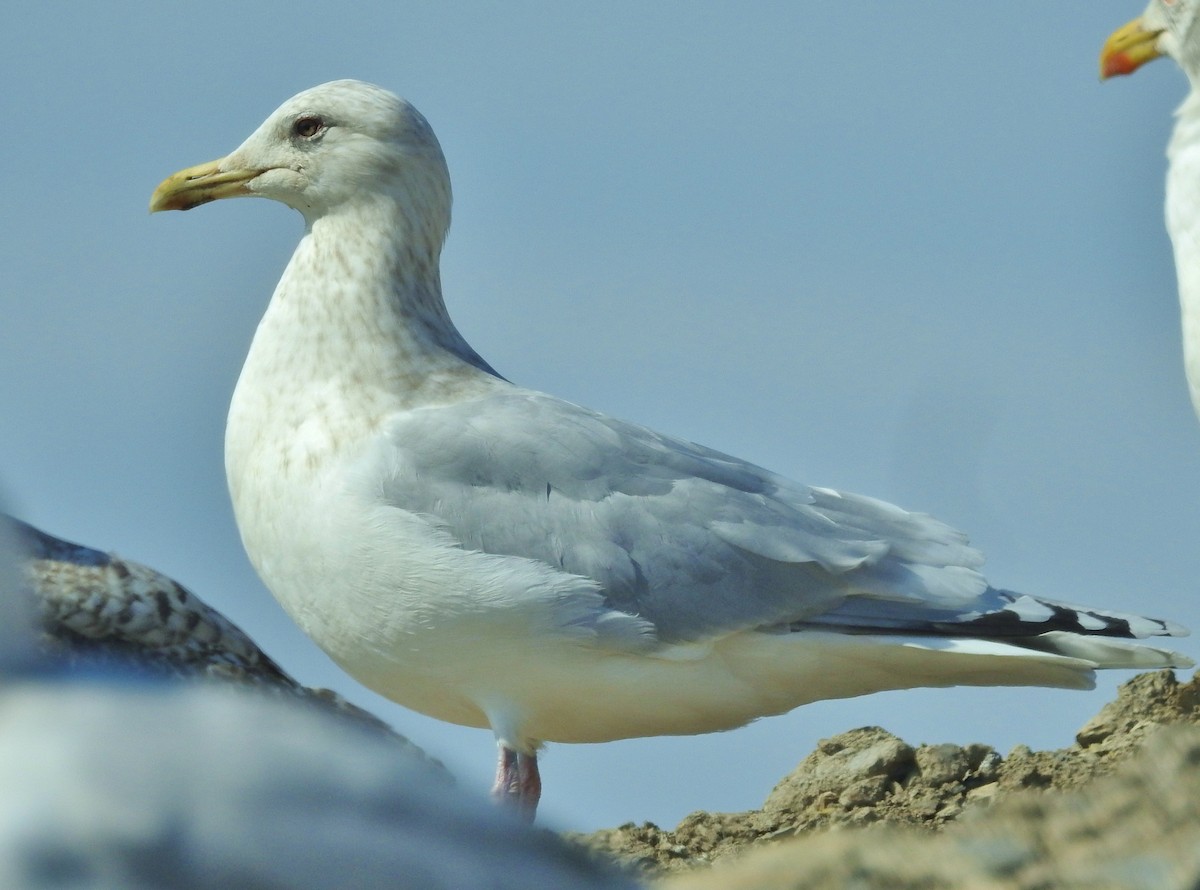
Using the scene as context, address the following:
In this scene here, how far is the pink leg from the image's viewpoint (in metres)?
6.50

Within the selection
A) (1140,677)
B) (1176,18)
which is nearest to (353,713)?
(1140,677)

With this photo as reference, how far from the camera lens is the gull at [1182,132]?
25.1 feet

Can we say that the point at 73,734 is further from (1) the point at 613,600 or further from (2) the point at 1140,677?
(2) the point at 1140,677

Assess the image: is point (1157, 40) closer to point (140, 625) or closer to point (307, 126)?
point (307, 126)

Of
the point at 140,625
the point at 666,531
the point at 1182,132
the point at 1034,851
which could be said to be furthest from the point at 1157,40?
the point at 1034,851

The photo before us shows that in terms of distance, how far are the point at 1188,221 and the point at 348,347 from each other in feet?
12.1

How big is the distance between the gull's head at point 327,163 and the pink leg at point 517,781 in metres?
2.33

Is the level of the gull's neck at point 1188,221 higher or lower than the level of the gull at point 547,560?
higher

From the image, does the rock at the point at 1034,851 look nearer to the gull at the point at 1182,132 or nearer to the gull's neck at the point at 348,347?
the gull's neck at the point at 348,347

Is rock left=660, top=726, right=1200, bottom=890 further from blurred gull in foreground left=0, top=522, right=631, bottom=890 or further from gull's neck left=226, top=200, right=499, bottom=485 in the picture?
gull's neck left=226, top=200, right=499, bottom=485

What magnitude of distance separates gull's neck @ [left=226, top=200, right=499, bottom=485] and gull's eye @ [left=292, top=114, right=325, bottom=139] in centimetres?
38

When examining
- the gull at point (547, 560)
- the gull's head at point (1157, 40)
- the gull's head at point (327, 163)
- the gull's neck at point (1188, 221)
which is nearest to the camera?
the gull at point (547, 560)

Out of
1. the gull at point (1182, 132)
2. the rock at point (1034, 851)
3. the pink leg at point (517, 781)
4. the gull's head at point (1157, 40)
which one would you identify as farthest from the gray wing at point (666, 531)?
the rock at point (1034, 851)

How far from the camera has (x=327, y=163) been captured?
7.49m
